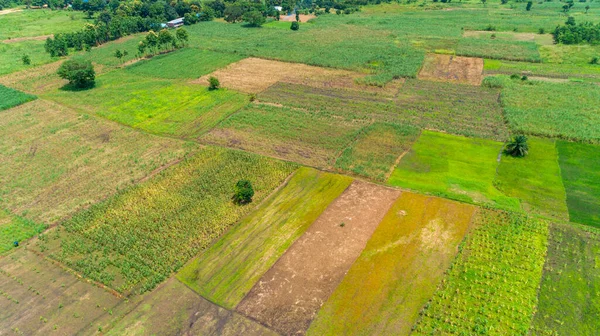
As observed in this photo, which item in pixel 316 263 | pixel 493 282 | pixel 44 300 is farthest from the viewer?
pixel 316 263

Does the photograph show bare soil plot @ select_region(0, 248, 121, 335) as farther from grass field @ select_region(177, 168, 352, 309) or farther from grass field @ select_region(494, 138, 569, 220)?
grass field @ select_region(494, 138, 569, 220)

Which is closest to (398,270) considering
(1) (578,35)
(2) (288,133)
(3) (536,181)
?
(3) (536,181)

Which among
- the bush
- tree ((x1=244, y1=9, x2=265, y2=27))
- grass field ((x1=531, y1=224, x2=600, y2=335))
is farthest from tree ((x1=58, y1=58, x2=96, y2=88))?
grass field ((x1=531, y1=224, x2=600, y2=335))

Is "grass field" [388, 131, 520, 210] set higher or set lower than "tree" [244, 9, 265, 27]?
lower

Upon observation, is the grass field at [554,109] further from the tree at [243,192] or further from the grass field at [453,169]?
the tree at [243,192]

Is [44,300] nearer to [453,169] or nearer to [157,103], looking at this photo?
[157,103]

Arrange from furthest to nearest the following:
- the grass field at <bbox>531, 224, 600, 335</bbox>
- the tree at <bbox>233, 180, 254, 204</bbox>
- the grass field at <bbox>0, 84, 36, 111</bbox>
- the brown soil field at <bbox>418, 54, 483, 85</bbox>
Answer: the brown soil field at <bbox>418, 54, 483, 85</bbox> → the grass field at <bbox>0, 84, 36, 111</bbox> → the tree at <bbox>233, 180, 254, 204</bbox> → the grass field at <bbox>531, 224, 600, 335</bbox>
